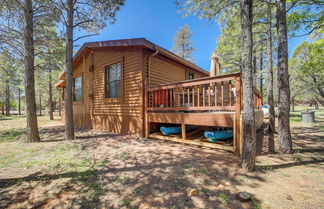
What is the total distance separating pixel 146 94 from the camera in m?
5.53

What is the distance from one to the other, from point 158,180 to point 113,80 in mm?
5711

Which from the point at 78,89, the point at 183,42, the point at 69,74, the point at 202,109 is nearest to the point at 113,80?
the point at 69,74

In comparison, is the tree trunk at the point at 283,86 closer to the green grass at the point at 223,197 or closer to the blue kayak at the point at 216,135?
the blue kayak at the point at 216,135

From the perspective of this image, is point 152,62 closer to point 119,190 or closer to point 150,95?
point 150,95

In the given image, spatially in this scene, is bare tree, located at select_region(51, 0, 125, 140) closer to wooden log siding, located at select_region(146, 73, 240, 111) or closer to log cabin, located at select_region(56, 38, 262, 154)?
log cabin, located at select_region(56, 38, 262, 154)

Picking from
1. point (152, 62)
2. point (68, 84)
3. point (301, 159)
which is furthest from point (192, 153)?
point (68, 84)

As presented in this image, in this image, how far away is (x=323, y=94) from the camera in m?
10.5

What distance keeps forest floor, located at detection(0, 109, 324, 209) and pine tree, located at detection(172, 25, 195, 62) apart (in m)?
19.2

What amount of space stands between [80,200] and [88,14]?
7443mm

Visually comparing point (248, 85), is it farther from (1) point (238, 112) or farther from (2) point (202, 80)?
(2) point (202, 80)

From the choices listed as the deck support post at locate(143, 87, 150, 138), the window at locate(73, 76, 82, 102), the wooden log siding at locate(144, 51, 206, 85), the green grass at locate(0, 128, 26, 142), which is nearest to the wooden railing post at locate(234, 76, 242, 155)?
the deck support post at locate(143, 87, 150, 138)

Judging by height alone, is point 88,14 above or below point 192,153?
above

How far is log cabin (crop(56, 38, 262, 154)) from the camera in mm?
4176

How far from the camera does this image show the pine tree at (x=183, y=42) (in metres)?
20.1
